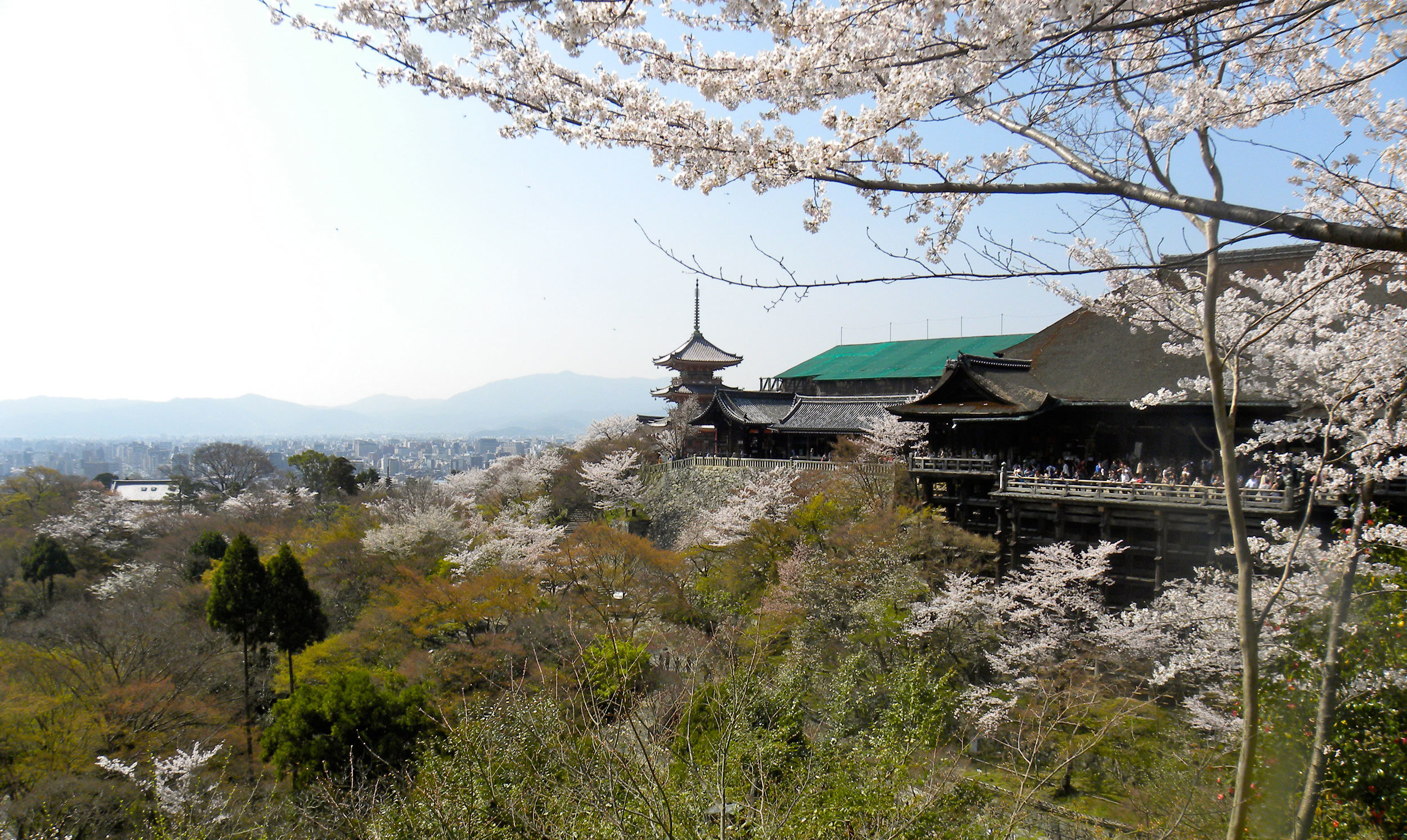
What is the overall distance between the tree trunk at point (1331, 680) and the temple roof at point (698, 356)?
27.3 m

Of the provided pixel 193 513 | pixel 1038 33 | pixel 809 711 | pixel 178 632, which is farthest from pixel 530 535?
pixel 193 513

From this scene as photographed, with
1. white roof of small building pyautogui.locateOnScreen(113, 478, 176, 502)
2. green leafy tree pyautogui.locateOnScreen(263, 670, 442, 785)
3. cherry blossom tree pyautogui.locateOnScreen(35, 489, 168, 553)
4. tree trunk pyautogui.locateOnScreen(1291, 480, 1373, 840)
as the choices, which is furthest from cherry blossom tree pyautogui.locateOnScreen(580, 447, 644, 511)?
white roof of small building pyautogui.locateOnScreen(113, 478, 176, 502)

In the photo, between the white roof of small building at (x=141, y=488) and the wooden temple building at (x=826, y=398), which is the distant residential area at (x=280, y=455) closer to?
the white roof of small building at (x=141, y=488)

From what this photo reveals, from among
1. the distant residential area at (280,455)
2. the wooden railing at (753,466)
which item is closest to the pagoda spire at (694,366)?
the wooden railing at (753,466)

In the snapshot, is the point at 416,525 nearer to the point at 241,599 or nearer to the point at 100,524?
the point at 241,599

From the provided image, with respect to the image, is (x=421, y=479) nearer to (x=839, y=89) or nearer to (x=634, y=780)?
(x=634, y=780)

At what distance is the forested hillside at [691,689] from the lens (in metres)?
5.48

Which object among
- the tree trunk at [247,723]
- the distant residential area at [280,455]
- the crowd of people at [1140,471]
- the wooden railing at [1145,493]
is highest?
the crowd of people at [1140,471]

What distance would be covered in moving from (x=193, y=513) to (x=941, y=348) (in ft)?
98.5

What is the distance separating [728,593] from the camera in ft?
46.5

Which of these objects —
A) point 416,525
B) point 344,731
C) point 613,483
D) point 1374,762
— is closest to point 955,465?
point 1374,762

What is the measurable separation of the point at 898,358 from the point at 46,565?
27771 mm

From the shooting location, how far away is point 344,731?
899 centimetres

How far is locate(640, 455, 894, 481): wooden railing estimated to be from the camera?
15539mm
